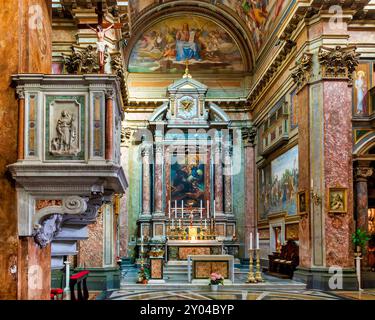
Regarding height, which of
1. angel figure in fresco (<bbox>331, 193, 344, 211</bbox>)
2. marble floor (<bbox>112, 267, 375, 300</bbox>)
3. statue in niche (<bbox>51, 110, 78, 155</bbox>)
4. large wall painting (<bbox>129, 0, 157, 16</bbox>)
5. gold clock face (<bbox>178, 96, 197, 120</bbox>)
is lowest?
marble floor (<bbox>112, 267, 375, 300</bbox>)

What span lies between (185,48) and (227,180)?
6121 millimetres

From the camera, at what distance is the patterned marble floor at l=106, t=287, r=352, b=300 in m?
12.5

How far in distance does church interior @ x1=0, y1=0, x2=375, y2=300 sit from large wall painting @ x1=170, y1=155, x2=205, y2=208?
44mm

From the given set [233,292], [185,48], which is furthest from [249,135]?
[233,292]

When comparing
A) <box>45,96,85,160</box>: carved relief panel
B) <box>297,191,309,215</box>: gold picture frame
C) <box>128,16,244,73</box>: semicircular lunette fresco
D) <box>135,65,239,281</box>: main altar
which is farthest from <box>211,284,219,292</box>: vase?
<box>128,16,244,73</box>: semicircular lunette fresco

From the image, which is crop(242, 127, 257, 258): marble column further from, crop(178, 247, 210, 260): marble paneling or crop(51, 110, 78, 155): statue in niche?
crop(51, 110, 78, 155): statue in niche

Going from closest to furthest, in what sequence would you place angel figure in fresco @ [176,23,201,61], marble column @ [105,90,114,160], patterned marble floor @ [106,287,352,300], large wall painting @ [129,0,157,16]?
1. marble column @ [105,90,114,160]
2. patterned marble floor @ [106,287,352,300]
3. large wall painting @ [129,0,157,16]
4. angel figure in fresco @ [176,23,201,61]

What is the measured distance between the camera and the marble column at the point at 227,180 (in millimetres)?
23406

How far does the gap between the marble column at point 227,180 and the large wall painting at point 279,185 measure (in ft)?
4.14

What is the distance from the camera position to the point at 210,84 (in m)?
24.7

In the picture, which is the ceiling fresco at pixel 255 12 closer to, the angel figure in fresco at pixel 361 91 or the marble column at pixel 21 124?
the angel figure in fresco at pixel 361 91

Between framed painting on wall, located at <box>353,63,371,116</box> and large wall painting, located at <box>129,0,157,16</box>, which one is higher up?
large wall painting, located at <box>129,0,157,16</box>

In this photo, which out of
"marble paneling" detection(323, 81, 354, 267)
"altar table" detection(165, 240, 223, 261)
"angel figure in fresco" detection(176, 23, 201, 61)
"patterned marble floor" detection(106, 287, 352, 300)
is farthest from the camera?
"angel figure in fresco" detection(176, 23, 201, 61)
